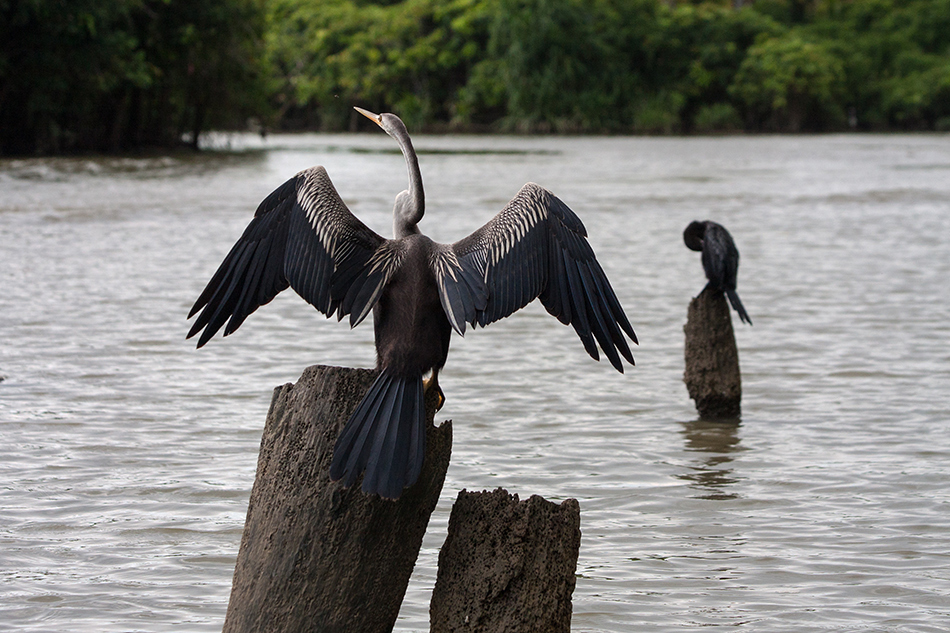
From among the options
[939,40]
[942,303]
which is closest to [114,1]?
[942,303]

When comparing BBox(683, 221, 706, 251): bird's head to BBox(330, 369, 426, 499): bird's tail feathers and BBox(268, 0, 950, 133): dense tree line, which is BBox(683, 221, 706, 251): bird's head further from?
BBox(268, 0, 950, 133): dense tree line

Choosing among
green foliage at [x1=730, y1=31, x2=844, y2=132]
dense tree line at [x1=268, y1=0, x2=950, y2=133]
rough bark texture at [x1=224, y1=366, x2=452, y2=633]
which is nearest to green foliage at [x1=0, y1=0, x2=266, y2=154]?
rough bark texture at [x1=224, y1=366, x2=452, y2=633]

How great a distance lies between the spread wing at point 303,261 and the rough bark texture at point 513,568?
2.21 ft

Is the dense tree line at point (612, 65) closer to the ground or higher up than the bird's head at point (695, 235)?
higher up

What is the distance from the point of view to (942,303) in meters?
10.6

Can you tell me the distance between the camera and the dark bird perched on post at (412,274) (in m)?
3.46

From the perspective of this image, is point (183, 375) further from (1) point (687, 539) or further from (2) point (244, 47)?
(2) point (244, 47)

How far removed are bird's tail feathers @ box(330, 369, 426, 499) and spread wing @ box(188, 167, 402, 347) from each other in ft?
1.15

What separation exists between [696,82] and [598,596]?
7031 centimetres

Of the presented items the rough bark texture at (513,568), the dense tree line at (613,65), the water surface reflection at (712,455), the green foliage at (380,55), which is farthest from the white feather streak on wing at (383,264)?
the green foliage at (380,55)

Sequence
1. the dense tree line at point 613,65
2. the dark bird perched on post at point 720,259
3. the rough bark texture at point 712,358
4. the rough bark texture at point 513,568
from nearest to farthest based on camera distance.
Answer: the rough bark texture at point 513,568
the dark bird perched on post at point 720,259
the rough bark texture at point 712,358
the dense tree line at point 613,65

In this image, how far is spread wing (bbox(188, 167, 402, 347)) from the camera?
11.5ft

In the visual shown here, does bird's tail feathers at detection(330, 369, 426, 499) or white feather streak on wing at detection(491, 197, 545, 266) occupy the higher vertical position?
white feather streak on wing at detection(491, 197, 545, 266)

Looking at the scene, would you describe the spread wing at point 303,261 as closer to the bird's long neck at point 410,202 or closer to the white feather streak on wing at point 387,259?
the white feather streak on wing at point 387,259
